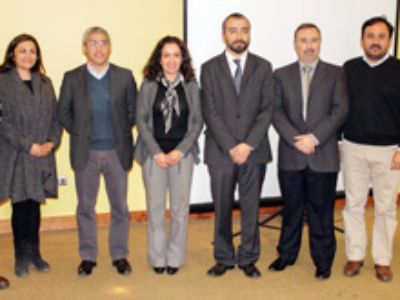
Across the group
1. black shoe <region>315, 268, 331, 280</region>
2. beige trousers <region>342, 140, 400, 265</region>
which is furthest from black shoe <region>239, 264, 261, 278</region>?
beige trousers <region>342, 140, 400, 265</region>

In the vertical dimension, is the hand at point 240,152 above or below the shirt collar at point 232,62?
below

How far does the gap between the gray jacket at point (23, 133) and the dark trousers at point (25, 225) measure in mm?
103

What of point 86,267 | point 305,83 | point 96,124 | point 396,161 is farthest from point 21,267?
point 396,161

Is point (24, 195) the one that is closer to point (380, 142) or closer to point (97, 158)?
point (97, 158)

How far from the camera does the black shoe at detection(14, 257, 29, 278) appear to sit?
3354 mm

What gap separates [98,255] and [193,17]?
227cm

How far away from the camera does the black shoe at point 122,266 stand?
341 centimetres

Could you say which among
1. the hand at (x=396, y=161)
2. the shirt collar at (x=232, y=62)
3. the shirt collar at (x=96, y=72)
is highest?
the shirt collar at (x=232, y=62)

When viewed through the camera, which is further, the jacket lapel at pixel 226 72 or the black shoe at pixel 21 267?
the black shoe at pixel 21 267

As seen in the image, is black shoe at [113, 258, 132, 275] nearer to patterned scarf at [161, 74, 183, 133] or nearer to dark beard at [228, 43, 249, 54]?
patterned scarf at [161, 74, 183, 133]

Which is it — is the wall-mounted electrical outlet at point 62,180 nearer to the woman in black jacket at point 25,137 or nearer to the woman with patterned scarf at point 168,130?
the woman in black jacket at point 25,137

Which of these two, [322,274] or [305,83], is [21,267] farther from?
[305,83]

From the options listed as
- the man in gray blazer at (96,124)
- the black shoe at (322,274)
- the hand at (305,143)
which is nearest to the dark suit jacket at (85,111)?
the man in gray blazer at (96,124)

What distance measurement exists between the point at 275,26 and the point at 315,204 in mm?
2078
